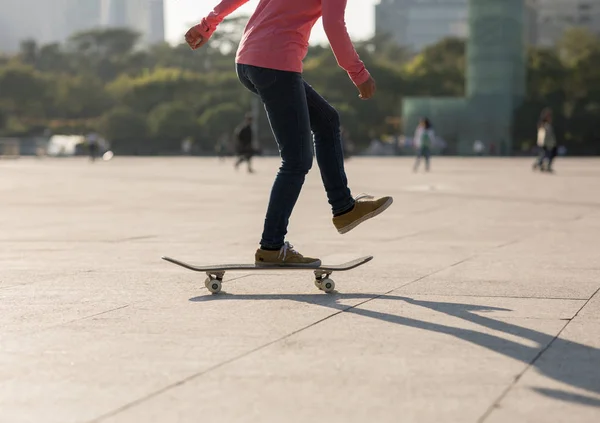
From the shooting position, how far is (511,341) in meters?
4.29

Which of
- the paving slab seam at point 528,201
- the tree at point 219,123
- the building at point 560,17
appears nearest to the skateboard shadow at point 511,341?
the paving slab seam at point 528,201

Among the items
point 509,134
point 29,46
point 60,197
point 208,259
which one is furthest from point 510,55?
point 29,46

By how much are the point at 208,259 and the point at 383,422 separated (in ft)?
14.8

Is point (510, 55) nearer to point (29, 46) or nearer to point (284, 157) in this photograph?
point (284, 157)

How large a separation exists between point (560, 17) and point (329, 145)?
19295 cm

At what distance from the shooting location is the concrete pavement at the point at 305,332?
10.9 ft

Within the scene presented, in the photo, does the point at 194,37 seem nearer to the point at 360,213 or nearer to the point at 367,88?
the point at 367,88

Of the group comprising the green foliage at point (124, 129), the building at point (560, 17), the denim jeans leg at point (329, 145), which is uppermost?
the building at point (560, 17)

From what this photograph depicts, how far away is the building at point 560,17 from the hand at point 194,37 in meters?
182

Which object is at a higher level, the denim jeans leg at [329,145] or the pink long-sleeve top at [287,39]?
the pink long-sleeve top at [287,39]

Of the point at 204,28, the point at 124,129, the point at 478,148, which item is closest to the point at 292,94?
the point at 204,28

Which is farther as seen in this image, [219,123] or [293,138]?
[219,123]

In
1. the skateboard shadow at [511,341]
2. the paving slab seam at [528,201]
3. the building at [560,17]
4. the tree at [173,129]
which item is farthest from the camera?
the building at [560,17]

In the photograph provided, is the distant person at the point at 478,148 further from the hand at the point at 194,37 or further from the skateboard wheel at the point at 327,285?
the skateboard wheel at the point at 327,285
